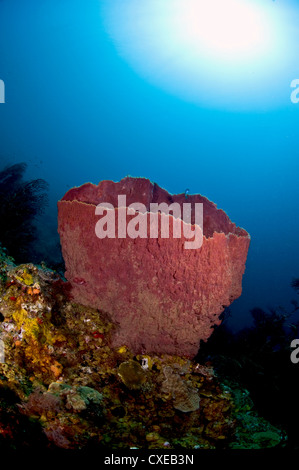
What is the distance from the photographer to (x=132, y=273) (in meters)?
2.94

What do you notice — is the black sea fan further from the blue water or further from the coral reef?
the blue water

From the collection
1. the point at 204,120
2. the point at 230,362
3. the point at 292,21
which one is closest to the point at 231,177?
the point at 204,120

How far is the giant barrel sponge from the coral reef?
21cm

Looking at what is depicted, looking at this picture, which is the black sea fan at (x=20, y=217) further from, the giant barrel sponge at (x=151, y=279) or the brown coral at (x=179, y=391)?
the brown coral at (x=179, y=391)

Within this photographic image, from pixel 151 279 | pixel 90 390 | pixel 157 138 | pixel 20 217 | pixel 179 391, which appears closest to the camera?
pixel 90 390

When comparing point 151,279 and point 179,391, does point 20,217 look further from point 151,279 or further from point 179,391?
point 179,391

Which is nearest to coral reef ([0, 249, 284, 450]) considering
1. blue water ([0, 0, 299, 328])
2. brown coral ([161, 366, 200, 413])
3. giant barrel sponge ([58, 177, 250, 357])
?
brown coral ([161, 366, 200, 413])

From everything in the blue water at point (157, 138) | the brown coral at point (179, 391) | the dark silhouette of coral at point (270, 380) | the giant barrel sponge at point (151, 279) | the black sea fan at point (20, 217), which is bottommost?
the dark silhouette of coral at point (270, 380)

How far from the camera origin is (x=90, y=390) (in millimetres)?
2412

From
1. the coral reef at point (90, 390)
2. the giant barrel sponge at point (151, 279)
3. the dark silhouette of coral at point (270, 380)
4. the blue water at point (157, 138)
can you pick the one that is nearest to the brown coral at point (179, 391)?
the coral reef at point (90, 390)

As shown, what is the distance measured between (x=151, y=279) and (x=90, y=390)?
1313 millimetres

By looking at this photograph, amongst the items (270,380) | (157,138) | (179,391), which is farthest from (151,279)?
(157,138)

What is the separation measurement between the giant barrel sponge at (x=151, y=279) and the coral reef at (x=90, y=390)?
206 mm

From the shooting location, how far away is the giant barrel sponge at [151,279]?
2.74 metres
